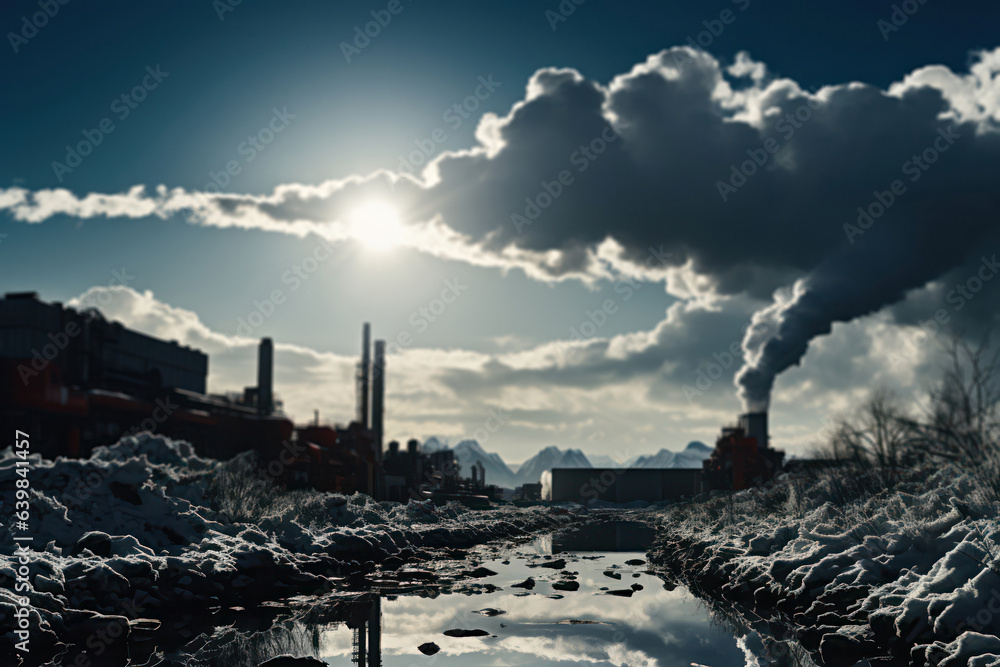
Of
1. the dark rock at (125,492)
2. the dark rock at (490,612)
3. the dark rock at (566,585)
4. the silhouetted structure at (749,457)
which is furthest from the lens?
the silhouetted structure at (749,457)

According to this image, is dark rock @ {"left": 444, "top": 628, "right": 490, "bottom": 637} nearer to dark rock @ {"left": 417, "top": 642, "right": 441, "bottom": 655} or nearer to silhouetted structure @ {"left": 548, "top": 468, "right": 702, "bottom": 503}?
dark rock @ {"left": 417, "top": 642, "right": 441, "bottom": 655}

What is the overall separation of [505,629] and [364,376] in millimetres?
57445

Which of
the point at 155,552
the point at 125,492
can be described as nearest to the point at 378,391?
the point at 125,492

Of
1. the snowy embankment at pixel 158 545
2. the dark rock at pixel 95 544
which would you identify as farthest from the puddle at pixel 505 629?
the dark rock at pixel 95 544

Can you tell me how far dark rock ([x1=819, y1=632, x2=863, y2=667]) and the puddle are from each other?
0.76m

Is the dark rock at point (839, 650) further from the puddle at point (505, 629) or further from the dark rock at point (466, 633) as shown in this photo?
the dark rock at point (466, 633)

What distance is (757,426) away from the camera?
182ft

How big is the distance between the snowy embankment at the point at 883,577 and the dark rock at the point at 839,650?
1 cm

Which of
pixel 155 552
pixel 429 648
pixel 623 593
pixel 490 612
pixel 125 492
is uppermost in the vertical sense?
pixel 125 492

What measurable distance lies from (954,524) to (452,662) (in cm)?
759

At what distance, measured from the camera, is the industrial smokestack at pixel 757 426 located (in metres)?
55.3

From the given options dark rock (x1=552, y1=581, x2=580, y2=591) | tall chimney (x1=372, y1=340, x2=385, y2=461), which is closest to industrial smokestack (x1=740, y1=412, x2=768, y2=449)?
tall chimney (x1=372, y1=340, x2=385, y2=461)

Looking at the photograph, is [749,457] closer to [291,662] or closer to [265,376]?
[265,376]

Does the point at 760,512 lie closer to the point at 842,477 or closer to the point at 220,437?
the point at 842,477
